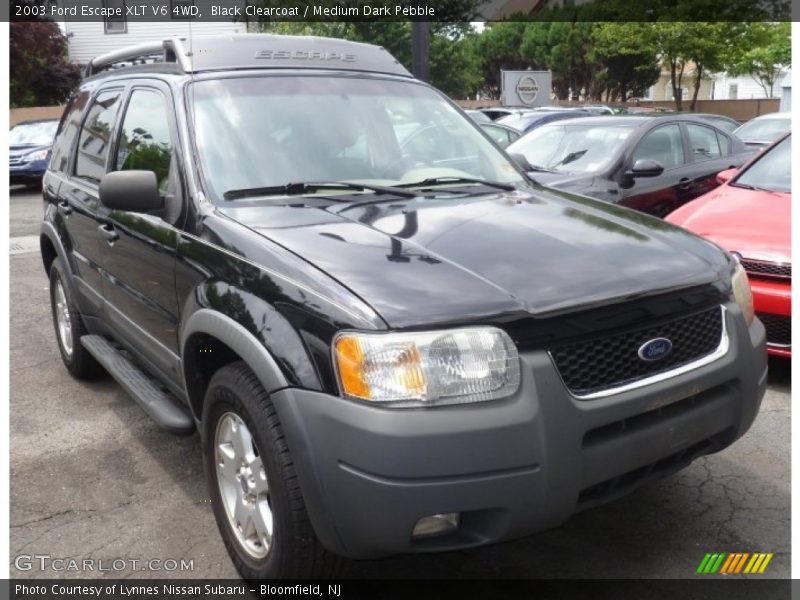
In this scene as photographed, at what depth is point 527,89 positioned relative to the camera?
89.0ft

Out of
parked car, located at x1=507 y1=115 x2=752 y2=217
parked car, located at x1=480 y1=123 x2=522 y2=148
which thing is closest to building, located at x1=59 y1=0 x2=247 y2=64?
parked car, located at x1=480 y1=123 x2=522 y2=148

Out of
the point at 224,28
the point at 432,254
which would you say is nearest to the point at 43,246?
the point at 432,254

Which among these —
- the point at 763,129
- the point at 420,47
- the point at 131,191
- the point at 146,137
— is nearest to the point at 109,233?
the point at 146,137

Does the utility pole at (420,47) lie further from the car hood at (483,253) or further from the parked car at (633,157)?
the car hood at (483,253)

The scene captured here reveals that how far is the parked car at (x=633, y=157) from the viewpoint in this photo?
7.54 meters

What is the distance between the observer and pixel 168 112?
3.72 m

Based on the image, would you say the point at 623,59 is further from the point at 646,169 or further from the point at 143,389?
the point at 143,389

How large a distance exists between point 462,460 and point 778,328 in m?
3.18

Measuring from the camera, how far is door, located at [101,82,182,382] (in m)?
3.51

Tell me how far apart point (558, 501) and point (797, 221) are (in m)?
3.46

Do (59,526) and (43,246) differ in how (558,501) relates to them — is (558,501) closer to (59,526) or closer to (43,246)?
(59,526)

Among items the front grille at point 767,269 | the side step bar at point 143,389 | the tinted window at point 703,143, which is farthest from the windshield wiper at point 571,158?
the side step bar at point 143,389

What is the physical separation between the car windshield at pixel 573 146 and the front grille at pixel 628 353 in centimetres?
496
